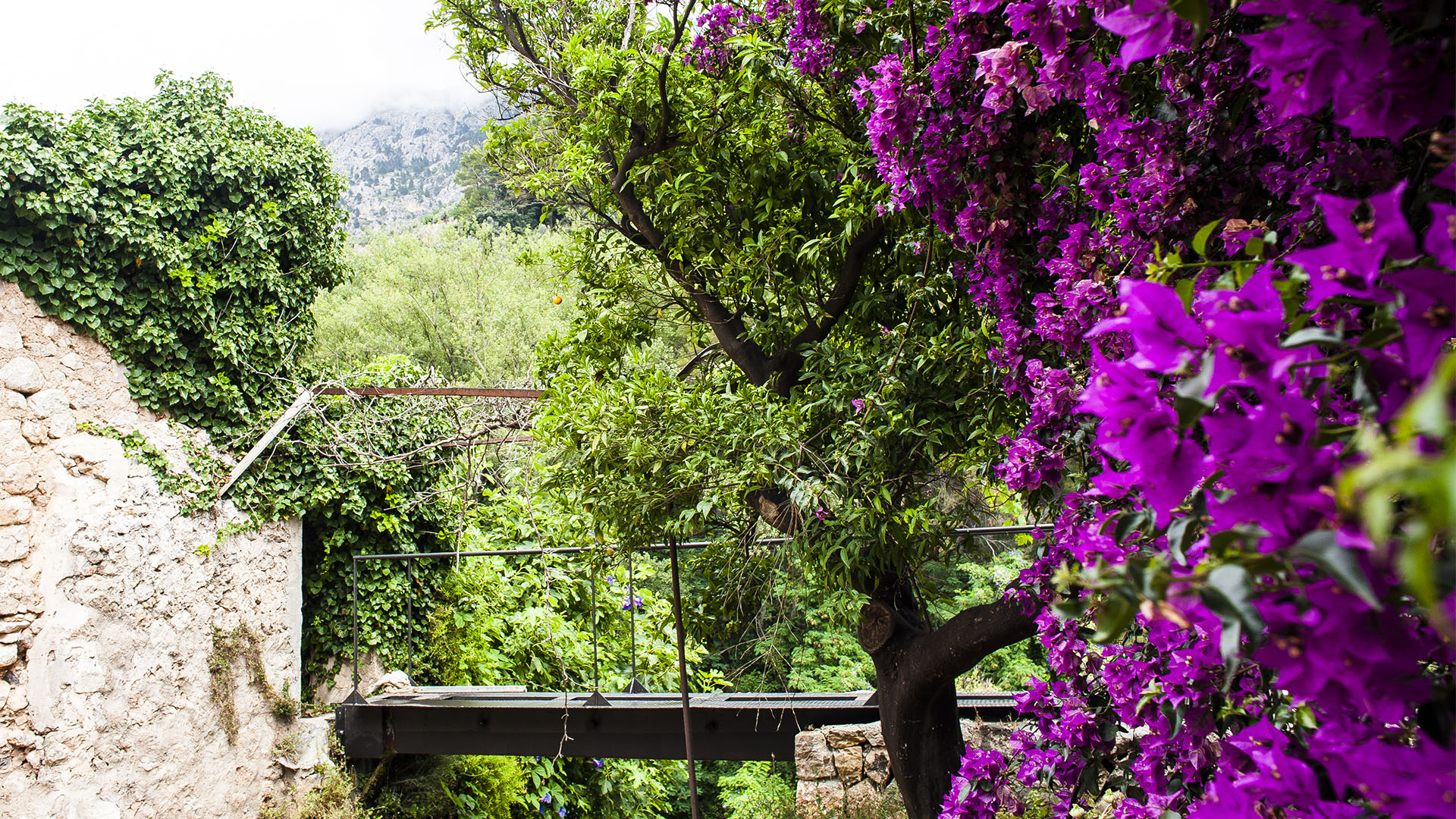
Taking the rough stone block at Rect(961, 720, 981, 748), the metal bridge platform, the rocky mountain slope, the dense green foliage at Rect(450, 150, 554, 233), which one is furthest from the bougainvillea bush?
the rocky mountain slope

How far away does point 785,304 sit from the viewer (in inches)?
95.6

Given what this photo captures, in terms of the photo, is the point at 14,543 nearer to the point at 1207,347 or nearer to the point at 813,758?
the point at 813,758

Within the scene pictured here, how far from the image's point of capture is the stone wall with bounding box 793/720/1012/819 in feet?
10.8

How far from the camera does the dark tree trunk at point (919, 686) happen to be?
2.36 meters

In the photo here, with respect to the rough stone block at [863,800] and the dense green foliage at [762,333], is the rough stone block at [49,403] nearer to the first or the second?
the dense green foliage at [762,333]

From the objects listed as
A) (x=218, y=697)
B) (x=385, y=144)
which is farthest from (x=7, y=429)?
(x=385, y=144)

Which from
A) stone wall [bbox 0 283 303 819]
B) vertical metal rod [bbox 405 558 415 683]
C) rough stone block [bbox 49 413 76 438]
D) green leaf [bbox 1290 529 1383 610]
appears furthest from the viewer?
vertical metal rod [bbox 405 558 415 683]

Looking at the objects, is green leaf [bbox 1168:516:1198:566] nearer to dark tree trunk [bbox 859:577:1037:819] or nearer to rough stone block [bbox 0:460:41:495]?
dark tree trunk [bbox 859:577:1037:819]

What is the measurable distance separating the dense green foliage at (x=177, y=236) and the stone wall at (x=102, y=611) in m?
0.19

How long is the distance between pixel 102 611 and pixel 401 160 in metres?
51.6

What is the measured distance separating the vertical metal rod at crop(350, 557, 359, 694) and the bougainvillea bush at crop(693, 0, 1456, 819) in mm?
3927

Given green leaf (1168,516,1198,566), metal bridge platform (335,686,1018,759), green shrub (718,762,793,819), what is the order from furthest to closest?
green shrub (718,762,793,819) → metal bridge platform (335,686,1018,759) → green leaf (1168,516,1198,566)

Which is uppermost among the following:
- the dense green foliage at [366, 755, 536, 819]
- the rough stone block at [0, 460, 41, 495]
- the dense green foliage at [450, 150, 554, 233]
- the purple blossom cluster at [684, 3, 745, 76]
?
the dense green foliage at [450, 150, 554, 233]

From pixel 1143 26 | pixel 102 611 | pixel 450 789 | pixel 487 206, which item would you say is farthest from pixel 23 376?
pixel 487 206
